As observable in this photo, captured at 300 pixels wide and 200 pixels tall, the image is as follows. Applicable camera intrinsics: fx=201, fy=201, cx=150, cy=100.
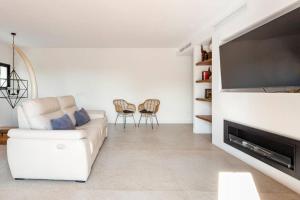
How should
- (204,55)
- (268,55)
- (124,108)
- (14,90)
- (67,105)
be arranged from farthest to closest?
(124,108) → (14,90) → (204,55) → (67,105) → (268,55)

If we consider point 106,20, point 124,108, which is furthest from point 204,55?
point 124,108

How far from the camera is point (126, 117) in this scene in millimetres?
6527

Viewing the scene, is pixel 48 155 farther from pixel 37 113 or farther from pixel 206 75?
pixel 206 75

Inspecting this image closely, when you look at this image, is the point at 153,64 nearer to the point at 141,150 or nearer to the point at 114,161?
the point at 141,150

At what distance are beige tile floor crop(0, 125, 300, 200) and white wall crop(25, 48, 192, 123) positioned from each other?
9.72ft

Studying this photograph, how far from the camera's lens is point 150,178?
246cm

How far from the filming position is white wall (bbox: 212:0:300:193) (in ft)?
6.85

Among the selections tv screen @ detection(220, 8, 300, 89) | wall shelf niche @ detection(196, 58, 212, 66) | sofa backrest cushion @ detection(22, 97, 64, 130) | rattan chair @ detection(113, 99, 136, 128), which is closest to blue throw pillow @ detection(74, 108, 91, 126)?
sofa backrest cushion @ detection(22, 97, 64, 130)

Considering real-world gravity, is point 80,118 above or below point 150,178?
above

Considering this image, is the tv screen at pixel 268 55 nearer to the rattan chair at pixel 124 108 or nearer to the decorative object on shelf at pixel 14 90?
the rattan chair at pixel 124 108

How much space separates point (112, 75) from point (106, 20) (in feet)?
9.43

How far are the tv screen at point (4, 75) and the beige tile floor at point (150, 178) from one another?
2.90 metres

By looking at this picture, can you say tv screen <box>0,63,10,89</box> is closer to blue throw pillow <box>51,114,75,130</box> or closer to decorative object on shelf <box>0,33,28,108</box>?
decorative object on shelf <box>0,33,28,108</box>

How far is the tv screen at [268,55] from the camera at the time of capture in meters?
1.64
